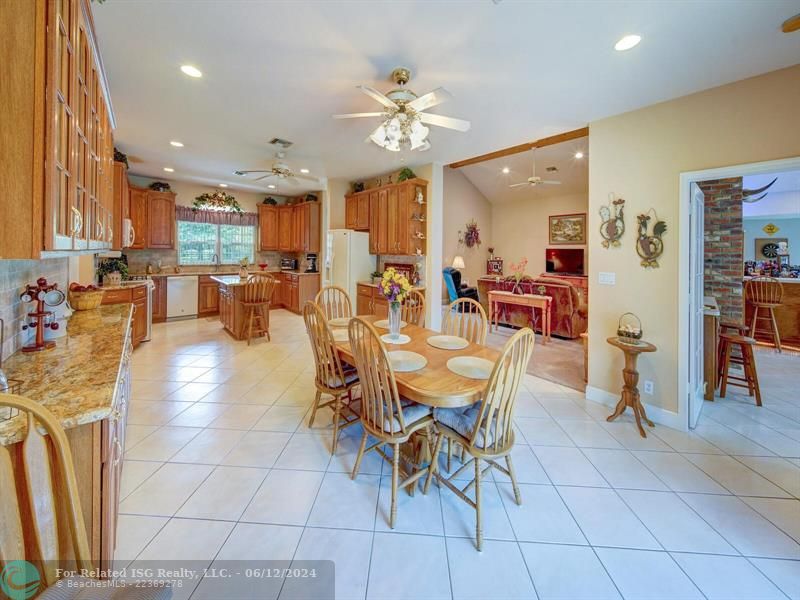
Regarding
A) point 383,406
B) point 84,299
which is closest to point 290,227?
point 84,299

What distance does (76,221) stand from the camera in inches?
58.4

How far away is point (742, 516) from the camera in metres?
1.85

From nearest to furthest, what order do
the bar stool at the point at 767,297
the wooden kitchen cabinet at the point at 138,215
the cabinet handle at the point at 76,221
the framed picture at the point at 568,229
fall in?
the cabinet handle at the point at 76,221 → the bar stool at the point at 767,297 → the wooden kitchen cabinet at the point at 138,215 → the framed picture at the point at 568,229

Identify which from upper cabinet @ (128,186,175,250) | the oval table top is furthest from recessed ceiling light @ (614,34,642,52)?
upper cabinet @ (128,186,175,250)

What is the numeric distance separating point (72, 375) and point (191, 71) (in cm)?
236

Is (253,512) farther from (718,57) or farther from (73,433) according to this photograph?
(718,57)

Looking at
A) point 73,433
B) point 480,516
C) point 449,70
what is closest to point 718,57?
point 449,70

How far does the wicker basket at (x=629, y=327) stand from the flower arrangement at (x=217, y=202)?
23.0 ft

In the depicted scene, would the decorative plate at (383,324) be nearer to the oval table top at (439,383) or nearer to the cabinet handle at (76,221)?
the oval table top at (439,383)

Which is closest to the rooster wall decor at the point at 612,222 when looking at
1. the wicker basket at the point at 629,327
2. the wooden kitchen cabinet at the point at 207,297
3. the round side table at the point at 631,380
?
the wicker basket at the point at 629,327

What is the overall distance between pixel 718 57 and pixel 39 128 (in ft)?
12.0

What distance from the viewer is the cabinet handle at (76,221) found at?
1.44m

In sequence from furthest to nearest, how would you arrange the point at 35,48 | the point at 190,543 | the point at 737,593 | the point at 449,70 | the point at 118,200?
the point at 118,200
the point at 449,70
the point at 190,543
the point at 737,593
the point at 35,48

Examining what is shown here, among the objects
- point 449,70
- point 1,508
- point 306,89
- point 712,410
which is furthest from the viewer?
point 712,410
